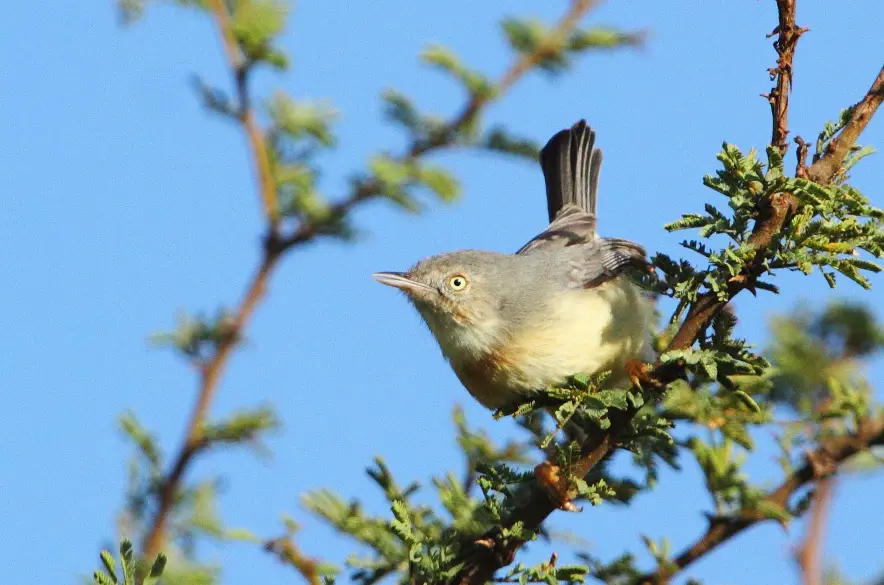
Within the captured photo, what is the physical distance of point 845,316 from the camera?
386cm

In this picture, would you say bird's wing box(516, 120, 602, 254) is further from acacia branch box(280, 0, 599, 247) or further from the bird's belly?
acacia branch box(280, 0, 599, 247)

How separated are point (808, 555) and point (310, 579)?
3.75ft

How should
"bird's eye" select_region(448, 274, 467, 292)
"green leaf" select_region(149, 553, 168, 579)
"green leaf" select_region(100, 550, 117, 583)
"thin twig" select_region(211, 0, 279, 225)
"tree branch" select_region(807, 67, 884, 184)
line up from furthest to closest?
"bird's eye" select_region(448, 274, 467, 292), "thin twig" select_region(211, 0, 279, 225), "tree branch" select_region(807, 67, 884, 184), "green leaf" select_region(100, 550, 117, 583), "green leaf" select_region(149, 553, 168, 579)

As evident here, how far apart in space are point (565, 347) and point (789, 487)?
192 centimetres

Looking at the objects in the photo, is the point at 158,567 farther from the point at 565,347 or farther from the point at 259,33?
the point at 565,347

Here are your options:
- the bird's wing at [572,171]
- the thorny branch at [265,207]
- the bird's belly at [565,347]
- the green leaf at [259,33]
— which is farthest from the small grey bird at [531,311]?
the green leaf at [259,33]

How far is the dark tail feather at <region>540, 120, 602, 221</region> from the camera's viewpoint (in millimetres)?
6102

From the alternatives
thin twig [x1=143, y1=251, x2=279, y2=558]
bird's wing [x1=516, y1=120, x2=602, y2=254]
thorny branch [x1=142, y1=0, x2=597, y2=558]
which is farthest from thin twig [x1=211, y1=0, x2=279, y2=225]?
bird's wing [x1=516, y1=120, x2=602, y2=254]

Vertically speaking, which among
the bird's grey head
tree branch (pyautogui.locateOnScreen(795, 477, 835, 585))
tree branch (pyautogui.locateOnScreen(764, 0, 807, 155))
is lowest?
tree branch (pyautogui.locateOnScreen(795, 477, 835, 585))

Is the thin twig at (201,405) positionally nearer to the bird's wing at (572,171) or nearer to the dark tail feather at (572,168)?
the bird's wing at (572,171)

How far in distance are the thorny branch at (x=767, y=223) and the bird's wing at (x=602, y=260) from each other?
1802 mm

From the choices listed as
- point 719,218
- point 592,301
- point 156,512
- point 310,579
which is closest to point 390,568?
point 310,579

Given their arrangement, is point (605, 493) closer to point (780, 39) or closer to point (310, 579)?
point (310, 579)

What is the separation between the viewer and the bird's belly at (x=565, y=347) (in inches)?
164
